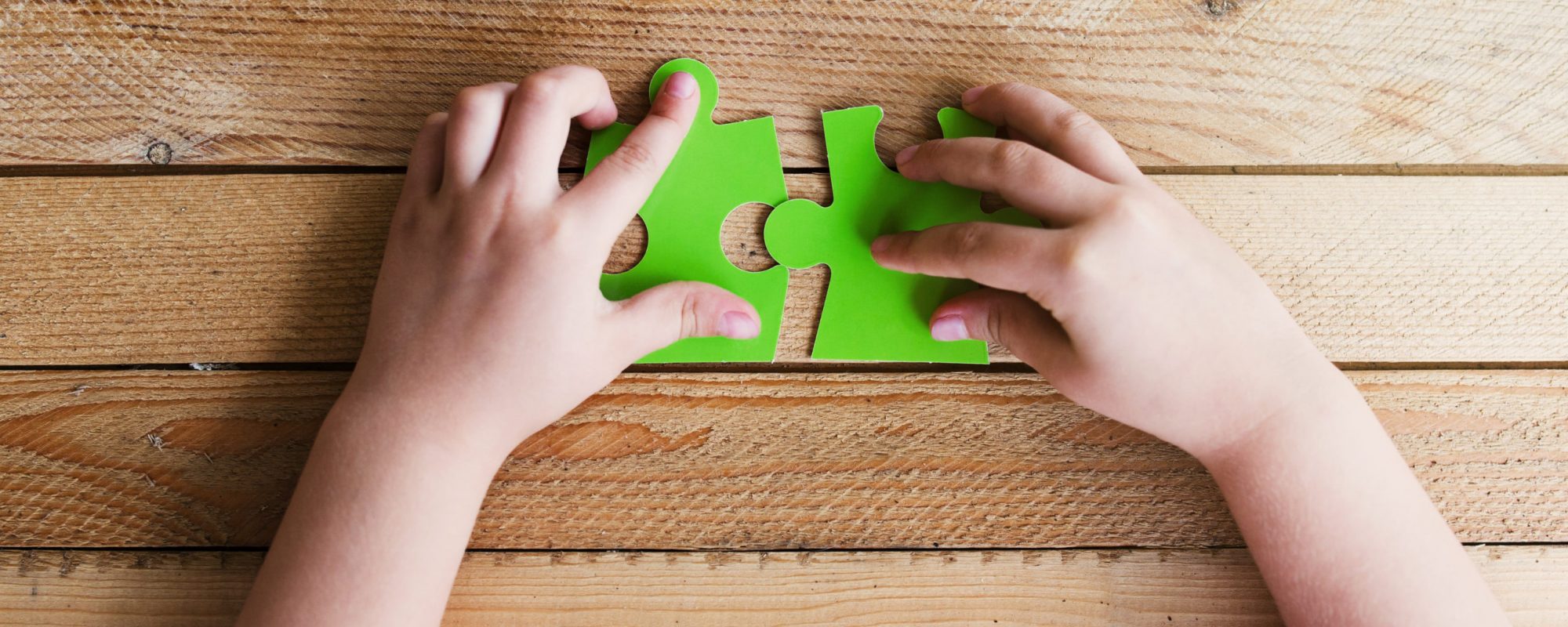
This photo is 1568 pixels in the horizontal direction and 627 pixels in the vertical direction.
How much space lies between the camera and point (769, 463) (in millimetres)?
881

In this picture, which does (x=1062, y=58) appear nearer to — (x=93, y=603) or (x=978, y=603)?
(x=978, y=603)

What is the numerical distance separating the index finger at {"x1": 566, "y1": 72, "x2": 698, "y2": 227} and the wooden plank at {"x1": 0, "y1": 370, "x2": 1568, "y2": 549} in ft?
0.61

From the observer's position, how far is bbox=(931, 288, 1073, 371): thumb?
806 millimetres

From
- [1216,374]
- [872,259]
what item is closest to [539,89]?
[872,259]

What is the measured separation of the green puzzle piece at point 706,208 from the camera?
891 millimetres

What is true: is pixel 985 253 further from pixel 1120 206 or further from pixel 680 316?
pixel 680 316

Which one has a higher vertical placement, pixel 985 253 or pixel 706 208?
pixel 706 208

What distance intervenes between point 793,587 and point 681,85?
20.8 inches

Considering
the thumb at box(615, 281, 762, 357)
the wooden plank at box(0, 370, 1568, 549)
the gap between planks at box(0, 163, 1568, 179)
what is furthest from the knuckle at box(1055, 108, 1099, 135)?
the thumb at box(615, 281, 762, 357)

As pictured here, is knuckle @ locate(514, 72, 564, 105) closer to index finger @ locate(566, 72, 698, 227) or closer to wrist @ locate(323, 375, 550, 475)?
index finger @ locate(566, 72, 698, 227)

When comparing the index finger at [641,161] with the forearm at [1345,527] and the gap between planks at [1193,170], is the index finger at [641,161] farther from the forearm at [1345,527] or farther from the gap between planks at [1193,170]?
the forearm at [1345,527]

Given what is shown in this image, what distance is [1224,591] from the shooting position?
862mm

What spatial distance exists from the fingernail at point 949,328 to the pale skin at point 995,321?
4 cm

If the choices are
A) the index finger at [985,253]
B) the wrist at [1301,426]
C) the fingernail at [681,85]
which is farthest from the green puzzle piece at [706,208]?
the wrist at [1301,426]
